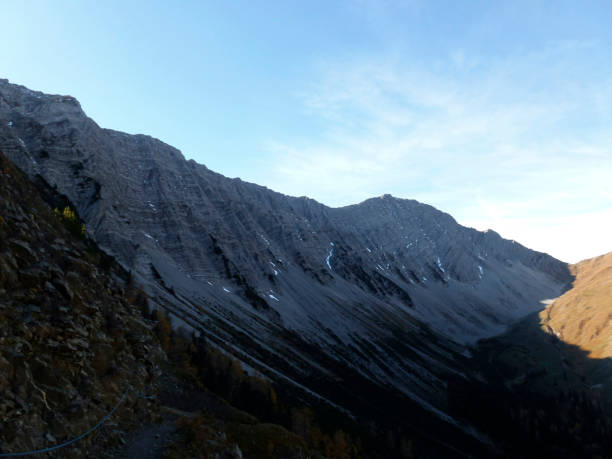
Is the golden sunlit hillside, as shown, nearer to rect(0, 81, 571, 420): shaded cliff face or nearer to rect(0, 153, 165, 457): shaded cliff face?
rect(0, 81, 571, 420): shaded cliff face

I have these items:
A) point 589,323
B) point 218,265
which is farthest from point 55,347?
point 589,323

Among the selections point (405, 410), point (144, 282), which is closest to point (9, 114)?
point (144, 282)

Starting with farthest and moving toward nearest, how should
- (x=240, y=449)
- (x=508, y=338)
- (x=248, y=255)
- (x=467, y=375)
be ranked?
(x=508, y=338)
(x=248, y=255)
(x=467, y=375)
(x=240, y=449)

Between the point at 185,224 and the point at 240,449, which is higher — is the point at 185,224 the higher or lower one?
the higher one

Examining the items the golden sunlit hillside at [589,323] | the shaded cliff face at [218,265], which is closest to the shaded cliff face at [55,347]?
the shaded cliff face at [218,265]

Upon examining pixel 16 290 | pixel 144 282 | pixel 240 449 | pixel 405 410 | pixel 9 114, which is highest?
pixel 9 114

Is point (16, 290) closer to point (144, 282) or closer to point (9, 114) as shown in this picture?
point (144, 282)

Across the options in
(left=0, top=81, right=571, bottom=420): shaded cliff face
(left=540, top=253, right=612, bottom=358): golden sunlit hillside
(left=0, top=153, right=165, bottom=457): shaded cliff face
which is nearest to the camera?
(left=0, top=153, right=165, bottom=457): shaded cliff face

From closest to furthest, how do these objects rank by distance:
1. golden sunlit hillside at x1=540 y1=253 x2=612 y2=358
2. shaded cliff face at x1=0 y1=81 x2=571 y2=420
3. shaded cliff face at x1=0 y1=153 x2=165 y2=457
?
shaded cliff face at x1=0 y1=153 x2=165 y2=457 < shaded cliff face at x1=0 y1=81 x2=571 y2=420 < golden sunlit hillside at x1=540 y1=253 x2=612 y2=358

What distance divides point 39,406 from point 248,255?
128 metres

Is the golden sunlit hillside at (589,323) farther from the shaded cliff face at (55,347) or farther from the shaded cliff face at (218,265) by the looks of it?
the shaded cliff face at (55,347)

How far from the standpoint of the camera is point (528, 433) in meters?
89.2

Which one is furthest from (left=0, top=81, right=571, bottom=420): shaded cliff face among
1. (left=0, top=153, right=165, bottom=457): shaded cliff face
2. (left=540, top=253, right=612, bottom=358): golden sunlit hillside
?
(left=540, top=253, right=612, bottom=358): golden sunlit hillside

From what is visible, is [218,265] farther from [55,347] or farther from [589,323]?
[589,323]
